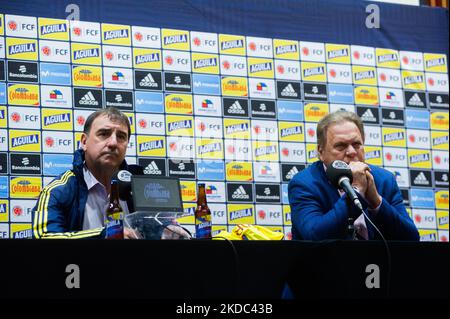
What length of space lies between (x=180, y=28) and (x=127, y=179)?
6.84 ft

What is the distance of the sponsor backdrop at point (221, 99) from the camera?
14.3 feet

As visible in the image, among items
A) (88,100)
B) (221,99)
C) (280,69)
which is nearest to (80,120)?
(88,100)

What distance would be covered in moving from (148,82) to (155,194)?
200 centimetres

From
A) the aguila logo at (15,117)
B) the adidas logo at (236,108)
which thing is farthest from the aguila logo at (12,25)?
the adidas logo at (236,108)

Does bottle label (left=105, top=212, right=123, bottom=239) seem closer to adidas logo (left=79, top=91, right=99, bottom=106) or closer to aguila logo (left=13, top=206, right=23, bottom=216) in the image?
aguila logo (left=13, top=206, right=23, bottom=216)

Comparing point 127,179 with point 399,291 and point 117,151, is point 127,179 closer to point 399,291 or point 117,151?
point 117,151

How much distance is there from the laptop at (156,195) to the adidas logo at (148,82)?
192cm

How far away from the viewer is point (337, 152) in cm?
340

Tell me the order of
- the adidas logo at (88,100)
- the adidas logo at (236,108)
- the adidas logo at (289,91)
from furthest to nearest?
1. the adidas logo at (289,91)
2. the adidas logo at (236,108)
3. the adidas logo at (88,100)

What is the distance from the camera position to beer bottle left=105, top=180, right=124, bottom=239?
8.57 ft

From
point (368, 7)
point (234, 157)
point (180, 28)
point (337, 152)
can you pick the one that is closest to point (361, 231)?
point (337, 152)

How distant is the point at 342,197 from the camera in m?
3.04

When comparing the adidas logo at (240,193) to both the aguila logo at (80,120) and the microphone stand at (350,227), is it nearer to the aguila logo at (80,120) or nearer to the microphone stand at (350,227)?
the aguila logo at (80,120)

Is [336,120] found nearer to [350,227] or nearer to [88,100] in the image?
[350,227]
